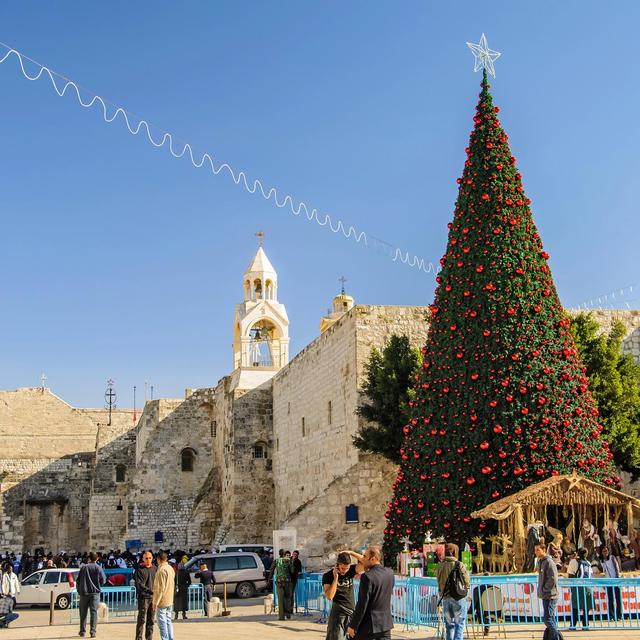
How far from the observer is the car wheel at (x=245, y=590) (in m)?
19.6

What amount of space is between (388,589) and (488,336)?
831cm

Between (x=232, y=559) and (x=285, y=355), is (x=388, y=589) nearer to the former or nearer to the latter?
(x=232, y=559)

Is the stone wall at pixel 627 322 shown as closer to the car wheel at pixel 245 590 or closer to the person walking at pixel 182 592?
the car wheel at pixel 245 590

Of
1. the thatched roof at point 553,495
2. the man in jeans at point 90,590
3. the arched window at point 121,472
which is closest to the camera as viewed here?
the man in jeans at point 90,590

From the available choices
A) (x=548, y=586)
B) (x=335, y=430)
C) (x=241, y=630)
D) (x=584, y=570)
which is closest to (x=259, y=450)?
(x=335, y=430)

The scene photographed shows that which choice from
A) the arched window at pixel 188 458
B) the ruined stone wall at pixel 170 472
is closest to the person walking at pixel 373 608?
the ruined stone wall at pixel 170 472

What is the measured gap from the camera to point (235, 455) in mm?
31141

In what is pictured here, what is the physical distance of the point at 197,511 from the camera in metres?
33.8

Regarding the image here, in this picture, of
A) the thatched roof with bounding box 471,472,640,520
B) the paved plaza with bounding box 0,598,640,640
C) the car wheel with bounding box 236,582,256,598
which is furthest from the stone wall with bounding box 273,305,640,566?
the thatched roof with bounding box 471,472,640,520

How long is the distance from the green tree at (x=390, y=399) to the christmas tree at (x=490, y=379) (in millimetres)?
4862

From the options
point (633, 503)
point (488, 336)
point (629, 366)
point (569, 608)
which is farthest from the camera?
point (629, 366)

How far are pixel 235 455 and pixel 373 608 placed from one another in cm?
2431

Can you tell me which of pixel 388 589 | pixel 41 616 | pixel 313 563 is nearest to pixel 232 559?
pixel 313 563

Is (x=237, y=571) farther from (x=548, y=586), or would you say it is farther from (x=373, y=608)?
(x=373, y=608)
